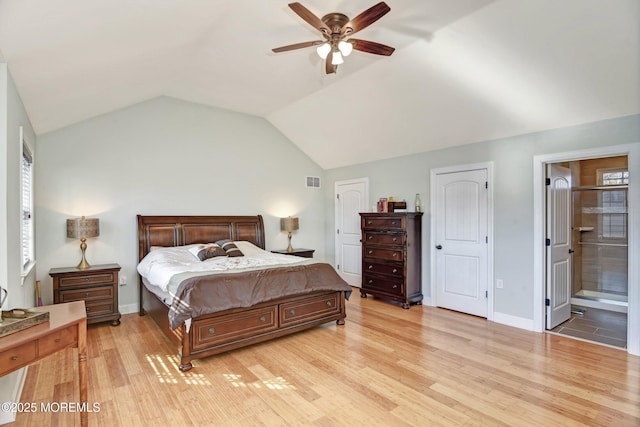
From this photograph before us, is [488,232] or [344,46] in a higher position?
[344,46]

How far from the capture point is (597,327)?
13.4 feet

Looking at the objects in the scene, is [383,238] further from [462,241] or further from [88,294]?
[88,294]

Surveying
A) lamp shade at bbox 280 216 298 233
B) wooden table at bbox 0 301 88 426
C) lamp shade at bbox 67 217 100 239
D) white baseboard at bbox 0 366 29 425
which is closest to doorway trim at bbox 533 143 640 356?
lamp shade at bbox 280 216 298 233

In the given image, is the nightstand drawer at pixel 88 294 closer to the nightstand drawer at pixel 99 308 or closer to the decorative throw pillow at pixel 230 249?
the nightstand drawer at pixel 99 308

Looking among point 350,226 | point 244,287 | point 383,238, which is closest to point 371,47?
point 244,287

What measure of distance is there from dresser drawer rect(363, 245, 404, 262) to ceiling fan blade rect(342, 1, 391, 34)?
320 cm

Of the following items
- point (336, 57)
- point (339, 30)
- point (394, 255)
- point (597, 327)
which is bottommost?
point (597, 327)

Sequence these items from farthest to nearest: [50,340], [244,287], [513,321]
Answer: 1. [513,321]
2. [244,287]
3. [50,340]

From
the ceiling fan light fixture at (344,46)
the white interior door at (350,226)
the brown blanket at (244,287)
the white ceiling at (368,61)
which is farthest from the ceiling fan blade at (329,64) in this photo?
the white interior door at (350,226)

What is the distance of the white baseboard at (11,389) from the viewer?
6.99 ft

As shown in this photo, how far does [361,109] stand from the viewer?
475cm

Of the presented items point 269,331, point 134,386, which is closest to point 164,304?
point 134,386

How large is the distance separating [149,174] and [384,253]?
3.71 m

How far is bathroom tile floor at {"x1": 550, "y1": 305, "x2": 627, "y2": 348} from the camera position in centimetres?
369
